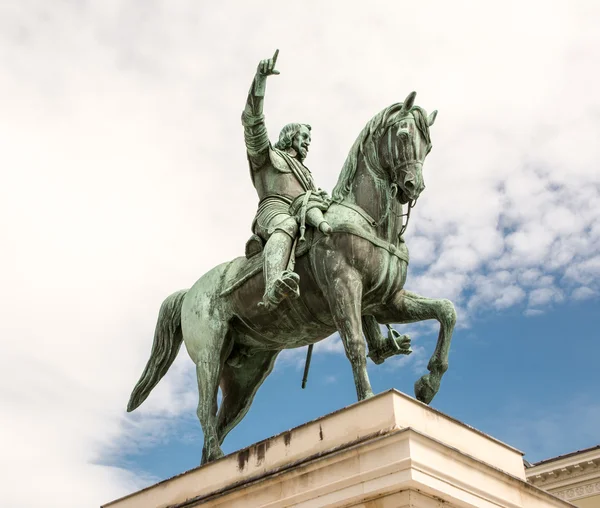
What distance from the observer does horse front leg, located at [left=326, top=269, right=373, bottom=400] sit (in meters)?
7.32

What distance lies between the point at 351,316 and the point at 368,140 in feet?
6.16

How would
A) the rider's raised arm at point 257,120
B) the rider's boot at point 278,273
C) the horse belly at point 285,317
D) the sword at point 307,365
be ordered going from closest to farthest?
the rider's boot at point 278,273 → the horse belly at point 285,317 → the rider's raised arm at point 257,120 → the sword at point 307,365

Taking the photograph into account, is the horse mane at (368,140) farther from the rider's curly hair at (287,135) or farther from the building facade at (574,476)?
the building facade at (574,476)

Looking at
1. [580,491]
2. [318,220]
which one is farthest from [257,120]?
[580,491]

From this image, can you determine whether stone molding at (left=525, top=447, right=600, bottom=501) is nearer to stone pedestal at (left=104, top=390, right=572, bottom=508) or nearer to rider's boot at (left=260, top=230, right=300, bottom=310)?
stone pedestal at (left=104, top=390, right=572, bottom=508)

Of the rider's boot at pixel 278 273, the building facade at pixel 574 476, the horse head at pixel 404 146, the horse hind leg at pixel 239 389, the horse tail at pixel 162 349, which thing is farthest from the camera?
the building facade at pixel 574 476

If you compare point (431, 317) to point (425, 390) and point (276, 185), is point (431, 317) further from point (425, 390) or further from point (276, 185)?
point (276, 185)

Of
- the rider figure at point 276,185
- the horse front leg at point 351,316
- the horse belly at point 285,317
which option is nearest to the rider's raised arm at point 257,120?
the rider figure at point 276,185

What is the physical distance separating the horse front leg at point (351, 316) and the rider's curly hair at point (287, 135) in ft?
8.16

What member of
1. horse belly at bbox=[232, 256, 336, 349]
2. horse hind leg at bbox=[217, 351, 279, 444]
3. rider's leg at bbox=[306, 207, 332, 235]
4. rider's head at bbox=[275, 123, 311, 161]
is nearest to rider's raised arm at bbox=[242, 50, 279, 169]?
rider's head at bbox=[275, 123, 311, 161]

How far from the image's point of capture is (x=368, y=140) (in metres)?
8.20

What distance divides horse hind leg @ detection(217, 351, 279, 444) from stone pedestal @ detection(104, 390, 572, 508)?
2.06 meters

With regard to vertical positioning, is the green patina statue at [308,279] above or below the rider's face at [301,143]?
below

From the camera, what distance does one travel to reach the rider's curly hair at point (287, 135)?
964 cm
